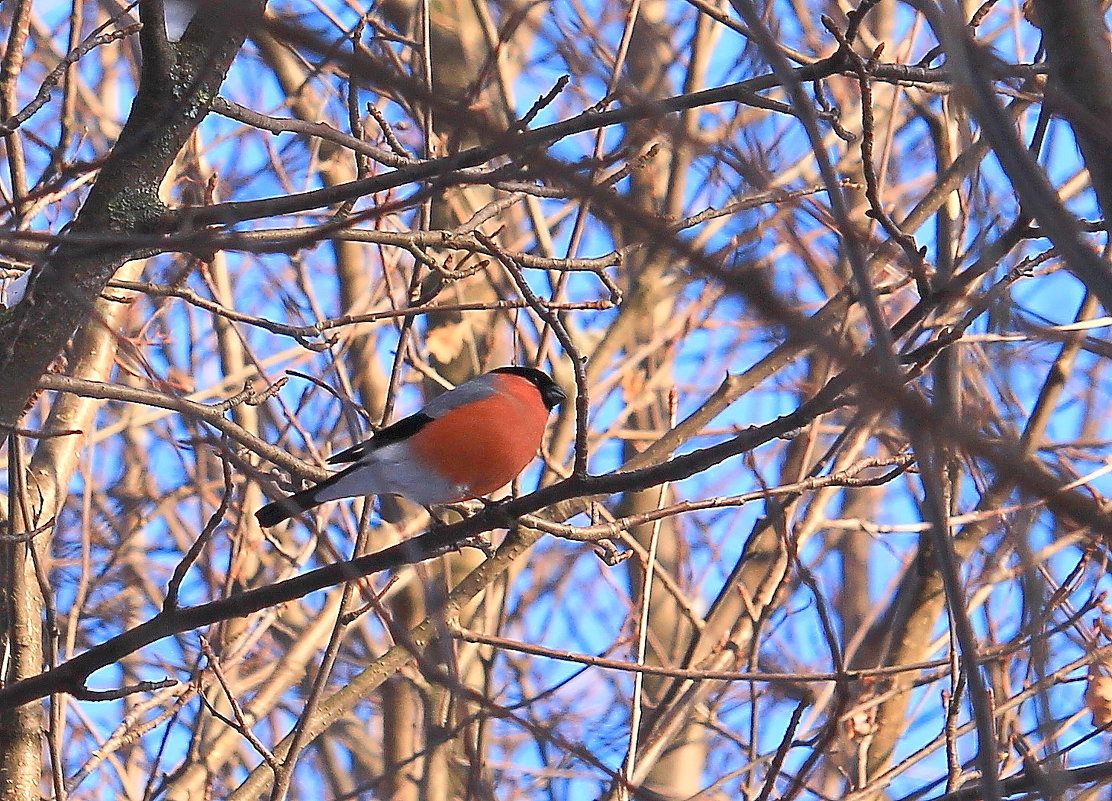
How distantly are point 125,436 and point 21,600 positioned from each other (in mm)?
3259

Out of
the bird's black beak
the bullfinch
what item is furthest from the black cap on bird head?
the bullfinch

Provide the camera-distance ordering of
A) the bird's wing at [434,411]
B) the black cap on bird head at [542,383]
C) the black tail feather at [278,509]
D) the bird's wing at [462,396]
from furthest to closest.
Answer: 1. the black cap on bird head at [542,383]
2. the bird's wing at [462,396]
3. the bird's wing at [434,411]
4. the black tail feather at [278,509]

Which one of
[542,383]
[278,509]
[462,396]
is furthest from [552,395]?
[278,509]

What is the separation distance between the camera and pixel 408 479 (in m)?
3.63

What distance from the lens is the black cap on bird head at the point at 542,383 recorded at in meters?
4.21

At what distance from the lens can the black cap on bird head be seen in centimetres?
421

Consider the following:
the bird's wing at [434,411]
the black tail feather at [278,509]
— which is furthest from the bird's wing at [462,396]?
the black tail feather at [278,509]

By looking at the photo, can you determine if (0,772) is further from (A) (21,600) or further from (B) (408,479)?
(B) (408,479)

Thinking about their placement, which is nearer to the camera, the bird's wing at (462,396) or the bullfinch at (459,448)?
the bullfinch at (459,448)

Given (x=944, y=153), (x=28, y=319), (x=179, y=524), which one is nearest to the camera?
(x=28, y=319)

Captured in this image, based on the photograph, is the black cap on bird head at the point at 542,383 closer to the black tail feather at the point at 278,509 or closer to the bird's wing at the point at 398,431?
the bird's wing at the point at 398,431

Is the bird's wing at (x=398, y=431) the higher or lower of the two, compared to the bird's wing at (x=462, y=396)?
lower

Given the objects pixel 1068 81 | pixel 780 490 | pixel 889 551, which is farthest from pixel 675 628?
pixel 1068 81

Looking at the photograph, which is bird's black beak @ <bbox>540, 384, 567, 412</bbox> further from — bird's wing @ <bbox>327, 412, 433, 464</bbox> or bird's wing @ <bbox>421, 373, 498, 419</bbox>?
bird's wing @ <bbox>327, 412, 433, 464</bbox>
